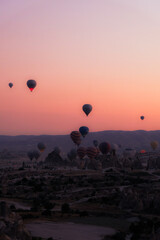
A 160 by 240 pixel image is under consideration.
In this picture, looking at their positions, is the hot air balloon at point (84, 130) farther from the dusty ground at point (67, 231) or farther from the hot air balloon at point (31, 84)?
the dusty ground at point (67, 231)

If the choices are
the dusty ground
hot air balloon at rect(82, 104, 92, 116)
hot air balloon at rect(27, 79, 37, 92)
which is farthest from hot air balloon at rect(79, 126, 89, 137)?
the dusty ground

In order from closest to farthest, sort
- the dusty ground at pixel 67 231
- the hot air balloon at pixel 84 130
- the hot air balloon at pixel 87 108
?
1. the dusty ground at pixel 67 231
2. the hot air balloon at pixel 87 108
3. the hot air balloon at pixel 84 130

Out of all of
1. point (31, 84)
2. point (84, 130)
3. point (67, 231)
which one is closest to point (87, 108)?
point (84, 130)

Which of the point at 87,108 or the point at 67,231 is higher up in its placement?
the point at 87,108

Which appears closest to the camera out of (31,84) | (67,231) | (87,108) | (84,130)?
(67,231)

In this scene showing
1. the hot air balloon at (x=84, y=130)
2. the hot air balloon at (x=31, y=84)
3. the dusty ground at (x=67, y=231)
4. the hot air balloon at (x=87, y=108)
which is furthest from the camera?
the hot air balloon at (x=84, y=130)

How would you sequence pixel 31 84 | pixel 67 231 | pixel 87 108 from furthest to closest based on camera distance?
pixel 87 108, pixel 31 84, pixel 67 231

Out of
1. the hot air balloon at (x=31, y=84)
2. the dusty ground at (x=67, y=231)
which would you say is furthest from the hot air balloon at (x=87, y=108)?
the dusty ground at (x=67, y=231)

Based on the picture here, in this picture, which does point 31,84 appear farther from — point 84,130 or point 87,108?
point 84,130

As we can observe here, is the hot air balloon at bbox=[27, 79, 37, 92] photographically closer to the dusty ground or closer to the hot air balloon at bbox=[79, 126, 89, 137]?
the hot air balloon at bbox=[79, 126, 89, 137]

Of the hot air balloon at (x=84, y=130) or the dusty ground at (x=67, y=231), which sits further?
the hot air balloon at (x=84, y=130)

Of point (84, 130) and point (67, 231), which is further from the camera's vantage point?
point (84, 130)

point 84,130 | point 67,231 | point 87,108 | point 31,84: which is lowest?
point 67,231

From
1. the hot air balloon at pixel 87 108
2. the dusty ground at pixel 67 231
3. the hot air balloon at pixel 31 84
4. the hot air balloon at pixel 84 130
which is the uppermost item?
the hot air balloon at pixel 31 84
